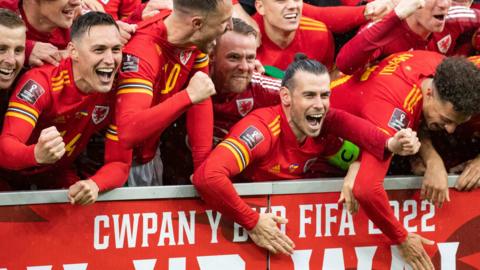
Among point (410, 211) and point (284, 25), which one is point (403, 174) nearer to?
point (410, 211)

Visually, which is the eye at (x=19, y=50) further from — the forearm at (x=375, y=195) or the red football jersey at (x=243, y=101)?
the forearm at (x=375, y=195)

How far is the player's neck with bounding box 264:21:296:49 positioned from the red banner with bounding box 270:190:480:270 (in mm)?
1184

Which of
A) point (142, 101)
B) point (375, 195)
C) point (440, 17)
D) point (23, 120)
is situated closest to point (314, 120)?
point (375, 195)

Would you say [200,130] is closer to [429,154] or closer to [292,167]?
[292,167]

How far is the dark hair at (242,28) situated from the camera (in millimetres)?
5906

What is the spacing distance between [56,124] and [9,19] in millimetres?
597

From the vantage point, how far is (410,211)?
18.7ft

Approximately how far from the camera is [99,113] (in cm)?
543

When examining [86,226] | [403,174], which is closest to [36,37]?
[86,226]

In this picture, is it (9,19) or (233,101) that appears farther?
(233,101)

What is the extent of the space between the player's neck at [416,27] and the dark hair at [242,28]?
3.10 ft

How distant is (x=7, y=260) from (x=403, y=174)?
2.44 m

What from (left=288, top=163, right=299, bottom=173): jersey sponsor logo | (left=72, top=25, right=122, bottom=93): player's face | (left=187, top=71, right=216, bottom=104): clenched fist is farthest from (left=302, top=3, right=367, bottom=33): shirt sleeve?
(left=72, top=25, right=122, bottom=93): player's face

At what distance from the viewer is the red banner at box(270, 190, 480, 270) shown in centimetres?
554
